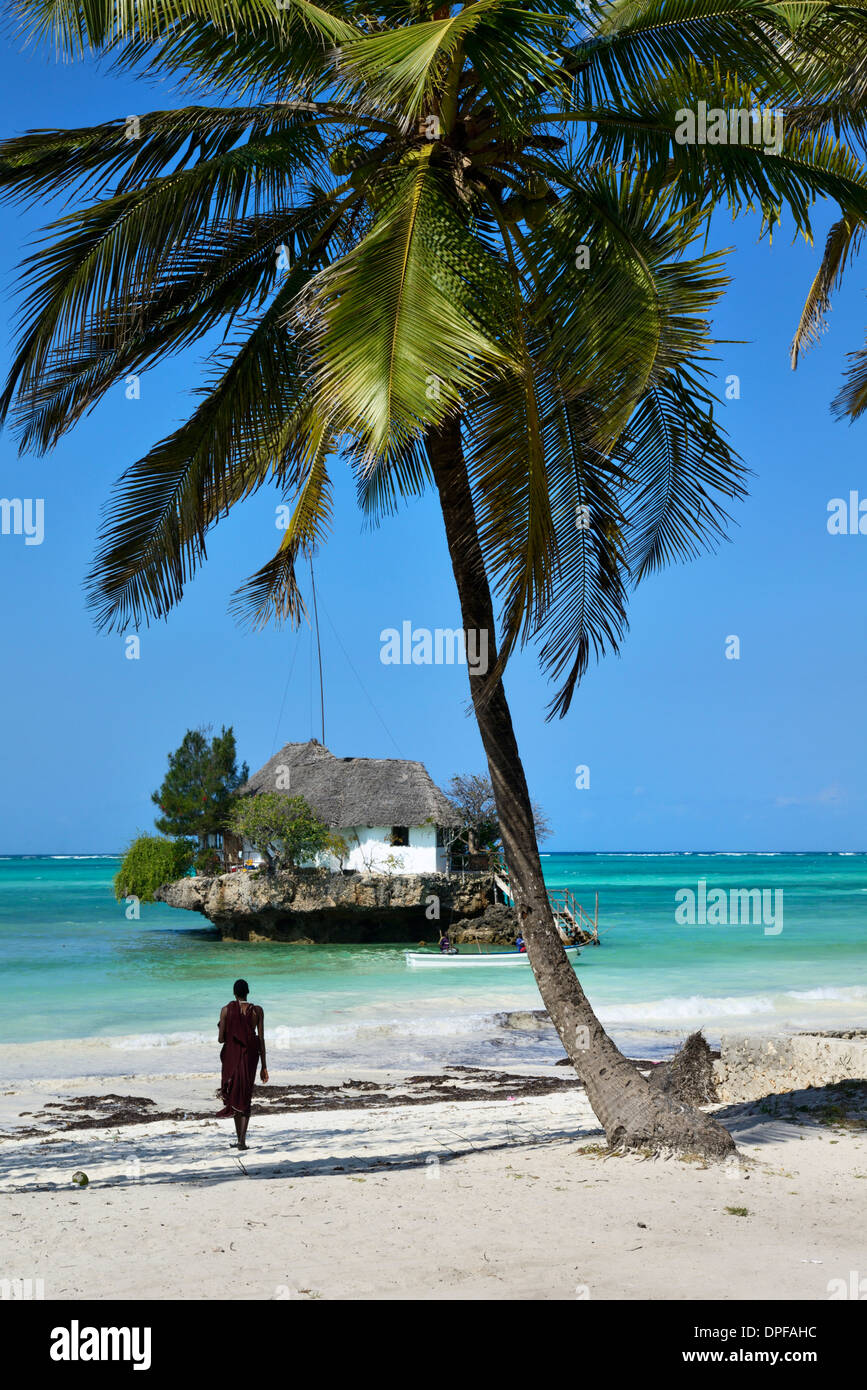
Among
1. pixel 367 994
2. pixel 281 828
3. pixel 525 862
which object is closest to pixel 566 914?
pixel 281 828

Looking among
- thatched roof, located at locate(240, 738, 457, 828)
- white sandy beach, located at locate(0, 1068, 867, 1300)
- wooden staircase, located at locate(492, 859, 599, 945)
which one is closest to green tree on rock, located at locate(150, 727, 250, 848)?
thatched roof, located at locate(240, 738, 457, 828)

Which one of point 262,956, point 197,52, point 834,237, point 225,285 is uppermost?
point 834,237

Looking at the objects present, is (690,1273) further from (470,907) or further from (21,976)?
(470,907)

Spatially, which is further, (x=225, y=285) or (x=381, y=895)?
(x=381, y=895)

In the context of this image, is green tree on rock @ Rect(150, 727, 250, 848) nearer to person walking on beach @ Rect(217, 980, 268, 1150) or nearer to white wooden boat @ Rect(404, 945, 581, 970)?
white wooden boat @ Rect(404, 945, 581, 970)

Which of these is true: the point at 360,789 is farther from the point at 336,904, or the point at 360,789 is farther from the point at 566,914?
the point at 566,914

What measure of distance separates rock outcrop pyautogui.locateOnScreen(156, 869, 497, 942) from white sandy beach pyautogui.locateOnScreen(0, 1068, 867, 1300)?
32870mm

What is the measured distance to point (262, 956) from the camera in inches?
1619

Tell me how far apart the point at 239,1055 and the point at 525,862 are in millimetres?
3550

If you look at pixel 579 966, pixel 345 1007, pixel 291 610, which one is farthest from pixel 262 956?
pixel 291 610

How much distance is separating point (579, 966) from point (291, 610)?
29.0 m

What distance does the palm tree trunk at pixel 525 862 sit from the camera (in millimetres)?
8406

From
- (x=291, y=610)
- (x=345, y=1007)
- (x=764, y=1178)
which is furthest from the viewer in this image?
(x=345, y=1007)

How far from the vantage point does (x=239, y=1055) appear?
1023cm
